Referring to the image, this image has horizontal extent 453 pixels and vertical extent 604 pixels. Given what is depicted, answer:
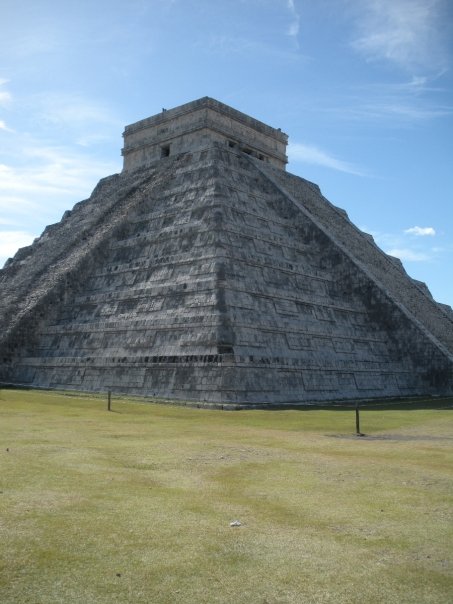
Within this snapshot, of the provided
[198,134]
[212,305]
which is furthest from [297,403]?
[198,134]

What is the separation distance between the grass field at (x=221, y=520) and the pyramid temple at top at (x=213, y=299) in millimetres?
9015

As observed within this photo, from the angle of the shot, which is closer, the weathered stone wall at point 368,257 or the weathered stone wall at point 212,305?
the weathered stone wall at point 212,305

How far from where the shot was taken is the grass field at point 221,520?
4.55 m

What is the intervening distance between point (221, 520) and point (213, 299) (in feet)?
51.7

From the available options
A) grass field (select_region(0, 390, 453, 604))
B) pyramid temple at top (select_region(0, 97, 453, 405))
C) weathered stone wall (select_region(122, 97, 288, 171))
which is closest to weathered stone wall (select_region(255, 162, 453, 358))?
pyramid temple at top (select_region(0, 97, 453, 405))

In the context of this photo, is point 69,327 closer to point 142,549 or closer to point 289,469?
point 289,469

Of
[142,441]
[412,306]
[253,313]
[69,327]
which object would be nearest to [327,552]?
[142,441]

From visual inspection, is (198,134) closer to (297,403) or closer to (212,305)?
(212,305)

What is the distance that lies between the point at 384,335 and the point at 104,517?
23216mm

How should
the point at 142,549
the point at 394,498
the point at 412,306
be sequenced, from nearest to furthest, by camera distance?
the point at 142,549 < the point at 394,498 < the point at 412,306

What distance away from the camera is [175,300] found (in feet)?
75.8

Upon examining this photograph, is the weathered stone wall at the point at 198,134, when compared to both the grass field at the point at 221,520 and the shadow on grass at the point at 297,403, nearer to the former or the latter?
the shadow on grass at the point at 297,403

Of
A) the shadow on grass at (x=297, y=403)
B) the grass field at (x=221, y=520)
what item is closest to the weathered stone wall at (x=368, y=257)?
the shadow on grass at (x=297, y=403)

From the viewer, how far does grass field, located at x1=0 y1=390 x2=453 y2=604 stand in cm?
455
